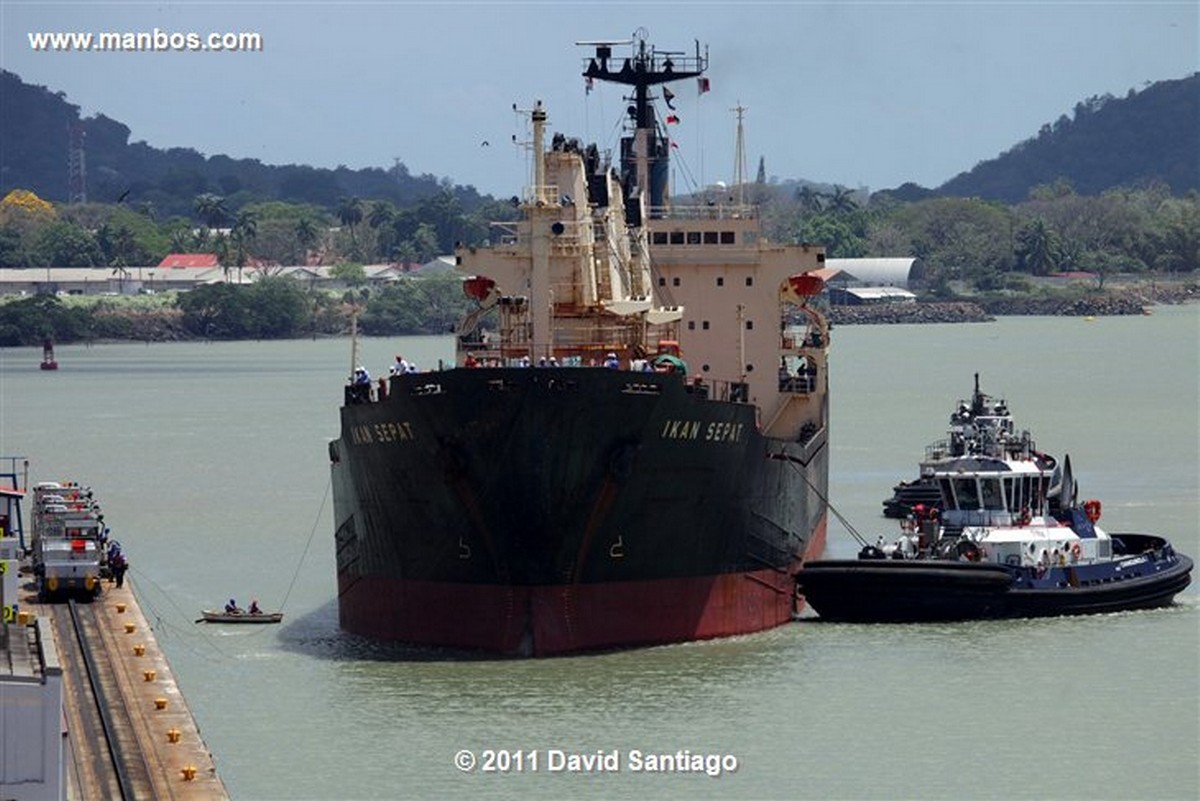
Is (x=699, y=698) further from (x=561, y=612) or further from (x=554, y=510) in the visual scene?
(x=554, y=510)

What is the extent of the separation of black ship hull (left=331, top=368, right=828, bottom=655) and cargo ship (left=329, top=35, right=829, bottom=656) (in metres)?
0.03

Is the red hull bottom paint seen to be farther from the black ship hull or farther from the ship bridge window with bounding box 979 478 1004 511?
the ship bridge window with bounding box 979 478 1004 511

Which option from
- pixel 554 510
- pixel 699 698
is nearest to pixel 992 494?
pixel 554 510

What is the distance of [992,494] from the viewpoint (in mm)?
49469

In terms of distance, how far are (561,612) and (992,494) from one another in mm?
10118

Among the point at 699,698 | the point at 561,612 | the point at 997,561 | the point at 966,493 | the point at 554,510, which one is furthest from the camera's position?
the point at 966,493

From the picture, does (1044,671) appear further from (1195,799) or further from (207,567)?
(207,567)

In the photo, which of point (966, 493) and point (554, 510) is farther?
point (966, 493)

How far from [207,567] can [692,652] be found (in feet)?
55.3

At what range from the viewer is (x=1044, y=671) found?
142 ft

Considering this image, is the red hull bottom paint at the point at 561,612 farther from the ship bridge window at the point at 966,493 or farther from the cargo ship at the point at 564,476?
the ship bridge window at the point at 966,493

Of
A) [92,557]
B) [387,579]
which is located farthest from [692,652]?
[92,557]

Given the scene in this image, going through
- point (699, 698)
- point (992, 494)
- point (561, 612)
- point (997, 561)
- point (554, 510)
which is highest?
point (554, 510)

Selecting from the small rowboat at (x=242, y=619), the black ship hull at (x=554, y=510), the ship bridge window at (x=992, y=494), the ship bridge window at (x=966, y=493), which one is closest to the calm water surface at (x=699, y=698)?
the small rowboat at (x=242, y=619)
